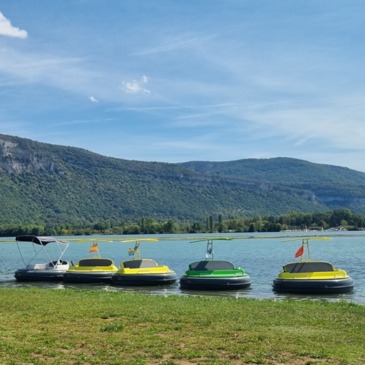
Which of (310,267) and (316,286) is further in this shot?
(310,267)

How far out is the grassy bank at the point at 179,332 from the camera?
37.7 feet

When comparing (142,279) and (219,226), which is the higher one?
(219,226)

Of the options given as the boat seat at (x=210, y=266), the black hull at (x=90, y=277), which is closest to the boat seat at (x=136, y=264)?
the black hull at (x=90, y=277)

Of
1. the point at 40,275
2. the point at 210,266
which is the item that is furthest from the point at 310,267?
the point at 40,275

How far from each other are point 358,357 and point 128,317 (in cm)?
699

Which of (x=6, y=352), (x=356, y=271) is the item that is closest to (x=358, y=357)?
(x=6, y=352)

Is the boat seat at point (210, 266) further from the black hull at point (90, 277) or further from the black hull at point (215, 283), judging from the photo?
the black hull at point (90, 277)

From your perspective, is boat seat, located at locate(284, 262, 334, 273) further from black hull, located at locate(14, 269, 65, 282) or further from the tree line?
the tree line

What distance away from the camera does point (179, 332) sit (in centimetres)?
1409

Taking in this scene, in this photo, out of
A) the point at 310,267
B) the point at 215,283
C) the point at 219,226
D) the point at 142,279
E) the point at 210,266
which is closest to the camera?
the point at 310,267

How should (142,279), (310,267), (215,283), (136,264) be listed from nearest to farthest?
(310,267) → (215,283) → (142,279) → (136,264)

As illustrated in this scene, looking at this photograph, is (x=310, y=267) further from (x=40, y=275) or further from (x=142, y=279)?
(x=40, y=275)

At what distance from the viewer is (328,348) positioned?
12.2 m

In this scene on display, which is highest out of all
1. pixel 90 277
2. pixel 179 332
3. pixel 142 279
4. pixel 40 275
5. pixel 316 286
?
pixel 179 332
